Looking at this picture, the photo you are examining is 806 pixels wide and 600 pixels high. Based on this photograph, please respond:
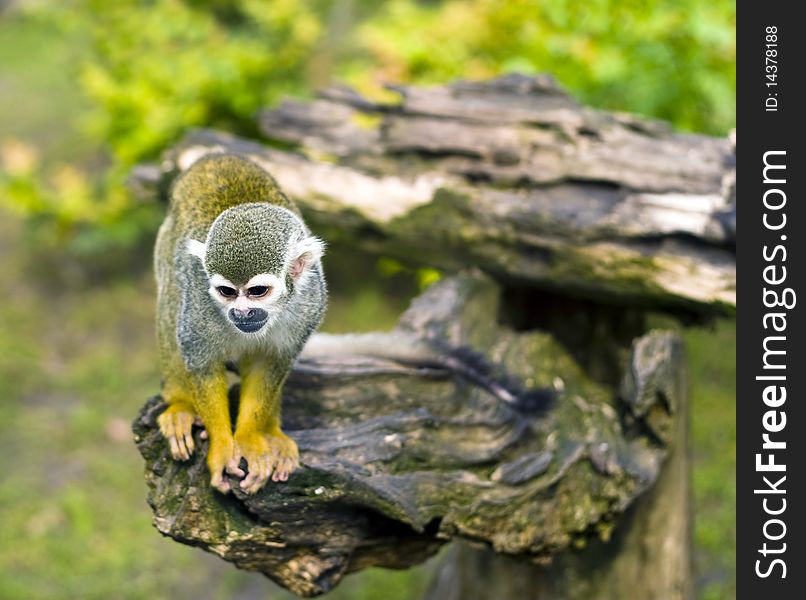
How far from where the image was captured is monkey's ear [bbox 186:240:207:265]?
2643mm

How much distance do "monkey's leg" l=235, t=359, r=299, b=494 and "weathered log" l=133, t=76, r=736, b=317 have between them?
45.7 inches

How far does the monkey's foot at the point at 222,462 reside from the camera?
2.63 metres

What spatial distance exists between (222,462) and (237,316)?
412 mm

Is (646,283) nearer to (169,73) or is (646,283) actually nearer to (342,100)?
(342,100)

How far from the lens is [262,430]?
2828 millimetres

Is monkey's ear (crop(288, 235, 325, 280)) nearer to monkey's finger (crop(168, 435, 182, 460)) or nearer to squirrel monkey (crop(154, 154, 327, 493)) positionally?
squirrel monkey (crop(154, 154, 327, 493))

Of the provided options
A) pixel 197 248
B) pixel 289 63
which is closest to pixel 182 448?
pixel 197 248

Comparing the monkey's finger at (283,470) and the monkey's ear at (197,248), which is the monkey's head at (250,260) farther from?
the monkey's finger at (283,470)

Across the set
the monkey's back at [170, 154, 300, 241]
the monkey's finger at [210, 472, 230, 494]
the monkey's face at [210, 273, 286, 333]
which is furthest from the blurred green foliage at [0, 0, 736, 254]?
the monkey's finger at [210, 472, 230, 494]

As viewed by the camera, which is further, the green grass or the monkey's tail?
the green grass

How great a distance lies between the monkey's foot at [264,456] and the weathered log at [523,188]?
1278 mm

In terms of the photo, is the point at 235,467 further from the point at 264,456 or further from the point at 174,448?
the point at 174,448

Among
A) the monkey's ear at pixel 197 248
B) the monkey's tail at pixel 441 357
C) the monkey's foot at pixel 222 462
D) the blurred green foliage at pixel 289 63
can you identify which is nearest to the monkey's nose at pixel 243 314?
the monkey's ear at pixel 197 248
